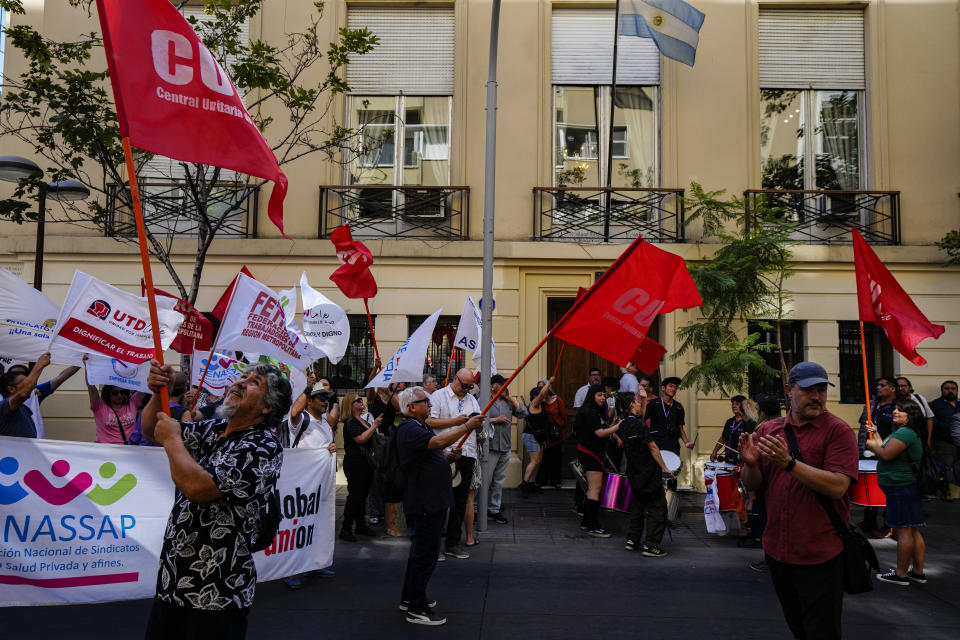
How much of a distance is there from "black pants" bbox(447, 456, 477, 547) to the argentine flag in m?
7.60

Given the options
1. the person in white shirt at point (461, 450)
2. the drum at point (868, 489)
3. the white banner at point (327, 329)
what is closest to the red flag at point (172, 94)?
the person in white shirt at point (461, 450)

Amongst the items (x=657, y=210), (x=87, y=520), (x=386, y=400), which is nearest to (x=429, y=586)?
(x=87, y=520)

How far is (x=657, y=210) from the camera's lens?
43.6 feet

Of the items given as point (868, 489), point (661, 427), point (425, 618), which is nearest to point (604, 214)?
point (661, 427)

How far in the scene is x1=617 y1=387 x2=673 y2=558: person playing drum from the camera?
8195 millimetres

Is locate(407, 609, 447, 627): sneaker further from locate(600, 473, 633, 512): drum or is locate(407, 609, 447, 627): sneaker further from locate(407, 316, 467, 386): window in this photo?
locate(407, 316, 467, 386): window

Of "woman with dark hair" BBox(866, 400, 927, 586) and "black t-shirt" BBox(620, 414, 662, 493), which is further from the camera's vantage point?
"black t-shirt" BBox(620, 414, 662, 493)

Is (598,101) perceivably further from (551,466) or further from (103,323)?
(103,323)

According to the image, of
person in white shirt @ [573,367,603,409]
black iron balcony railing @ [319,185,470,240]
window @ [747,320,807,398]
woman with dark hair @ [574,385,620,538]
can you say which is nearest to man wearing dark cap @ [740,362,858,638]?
woman with dark hair @ [574,385,620,538]

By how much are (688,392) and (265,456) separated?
1066 cm

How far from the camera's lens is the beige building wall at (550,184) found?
12898 millimetres

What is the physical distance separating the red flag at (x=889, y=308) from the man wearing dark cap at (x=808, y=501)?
5122 mm

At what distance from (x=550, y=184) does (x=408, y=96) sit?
3.15 m

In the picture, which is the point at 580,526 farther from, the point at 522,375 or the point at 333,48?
the point at 333,48
